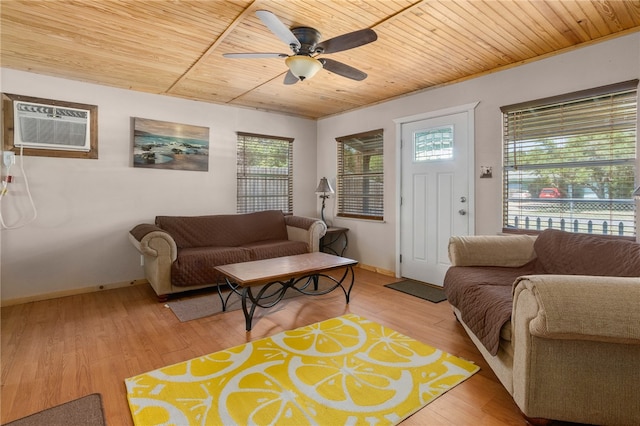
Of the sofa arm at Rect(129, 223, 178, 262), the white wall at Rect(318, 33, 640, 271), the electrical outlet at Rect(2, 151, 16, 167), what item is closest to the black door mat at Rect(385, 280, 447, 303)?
the white wall at Rect(318, 33, 640, 271)

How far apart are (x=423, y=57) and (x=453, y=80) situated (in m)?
0.79

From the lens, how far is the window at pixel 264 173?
4699mm

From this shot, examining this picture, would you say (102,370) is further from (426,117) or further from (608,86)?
(608,86)

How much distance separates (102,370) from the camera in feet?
6.63

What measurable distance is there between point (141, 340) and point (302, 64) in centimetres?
239

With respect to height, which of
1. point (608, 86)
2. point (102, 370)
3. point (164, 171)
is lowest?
point (102, 370)

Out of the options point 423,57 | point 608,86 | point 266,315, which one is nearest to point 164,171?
point 266,315

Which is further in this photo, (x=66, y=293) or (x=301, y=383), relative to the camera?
(x=66, y=293)

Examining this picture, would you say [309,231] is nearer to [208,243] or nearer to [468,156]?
[208,243]

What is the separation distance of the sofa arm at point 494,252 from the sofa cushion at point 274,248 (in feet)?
6.60

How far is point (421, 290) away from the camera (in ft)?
12.0

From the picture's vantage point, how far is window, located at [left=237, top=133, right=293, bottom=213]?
470 centimetres

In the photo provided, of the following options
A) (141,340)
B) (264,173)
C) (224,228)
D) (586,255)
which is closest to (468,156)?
(586,255)

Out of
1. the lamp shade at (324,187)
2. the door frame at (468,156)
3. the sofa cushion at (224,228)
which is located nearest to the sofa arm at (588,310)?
the door frame at (468,156)
